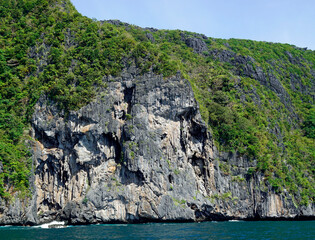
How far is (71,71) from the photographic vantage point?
54.9 metres

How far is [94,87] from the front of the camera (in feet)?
174

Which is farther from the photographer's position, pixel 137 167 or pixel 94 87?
pixel 94 87

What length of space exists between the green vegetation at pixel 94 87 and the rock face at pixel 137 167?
1.72 meters

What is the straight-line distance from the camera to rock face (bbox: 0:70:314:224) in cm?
4519

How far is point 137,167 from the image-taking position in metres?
46.7

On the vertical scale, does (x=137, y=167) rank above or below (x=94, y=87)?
below

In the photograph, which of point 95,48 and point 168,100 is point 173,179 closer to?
point 168,100

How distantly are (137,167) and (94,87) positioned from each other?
1494 cm

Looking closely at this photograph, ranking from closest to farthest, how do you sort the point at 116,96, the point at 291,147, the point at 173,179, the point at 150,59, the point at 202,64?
the point at 173,179
the point at 116,96
the point at 150,59
the point at 291,147
the point at 202,64

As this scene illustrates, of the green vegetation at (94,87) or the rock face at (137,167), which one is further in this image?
the green vegetation at (94,87)

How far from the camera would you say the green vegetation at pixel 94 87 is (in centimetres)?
5056

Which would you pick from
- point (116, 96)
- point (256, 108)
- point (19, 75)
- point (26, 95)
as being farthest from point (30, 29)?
point (256, 108)

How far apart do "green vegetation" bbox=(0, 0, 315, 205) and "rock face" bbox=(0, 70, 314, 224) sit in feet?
5.64

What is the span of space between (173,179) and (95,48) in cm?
2577
